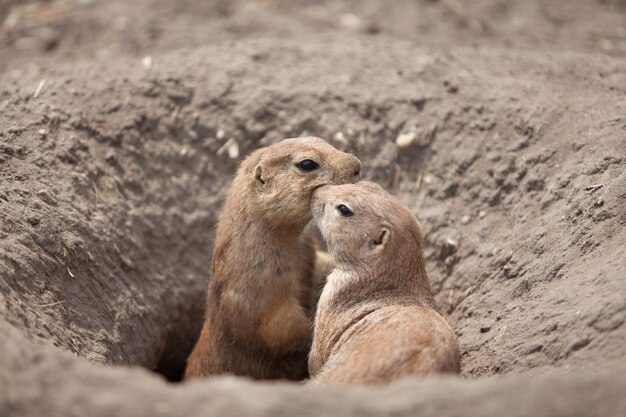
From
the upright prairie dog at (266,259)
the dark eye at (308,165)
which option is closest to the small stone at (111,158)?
the upright prairie dog at (266,259)

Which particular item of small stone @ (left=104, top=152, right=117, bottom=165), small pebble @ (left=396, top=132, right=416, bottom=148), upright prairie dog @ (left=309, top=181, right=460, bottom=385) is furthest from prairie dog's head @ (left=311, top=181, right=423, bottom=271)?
small stone @ (left=104, top=152, right=117, bottom=165)

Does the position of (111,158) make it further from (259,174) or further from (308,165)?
(308,165)

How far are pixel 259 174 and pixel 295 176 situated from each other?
1.11 feet

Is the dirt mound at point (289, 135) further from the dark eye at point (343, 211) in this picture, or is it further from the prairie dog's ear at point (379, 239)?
the dark eye at point (343, 211)

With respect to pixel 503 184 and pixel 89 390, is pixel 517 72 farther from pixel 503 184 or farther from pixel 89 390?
pixel 89 390

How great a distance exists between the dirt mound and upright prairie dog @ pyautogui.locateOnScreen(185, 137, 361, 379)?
1.07 metres

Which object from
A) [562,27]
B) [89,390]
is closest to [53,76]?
[89,390]

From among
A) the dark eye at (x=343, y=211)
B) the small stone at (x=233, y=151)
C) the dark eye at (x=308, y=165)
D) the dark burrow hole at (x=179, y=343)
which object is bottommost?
the dark burrow hole at (x=179, y=343)

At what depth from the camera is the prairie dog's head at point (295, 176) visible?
649 cm

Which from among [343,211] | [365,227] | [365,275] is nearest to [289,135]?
[343,211]

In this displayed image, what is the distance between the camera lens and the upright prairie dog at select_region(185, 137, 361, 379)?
21.4 feet

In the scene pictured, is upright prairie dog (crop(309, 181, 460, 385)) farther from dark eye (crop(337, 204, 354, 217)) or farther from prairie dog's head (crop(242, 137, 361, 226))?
prairie dog's head (crop(242, 137, 361, 226))

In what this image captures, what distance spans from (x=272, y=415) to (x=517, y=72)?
5.79 meters

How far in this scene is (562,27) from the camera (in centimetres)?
1045
